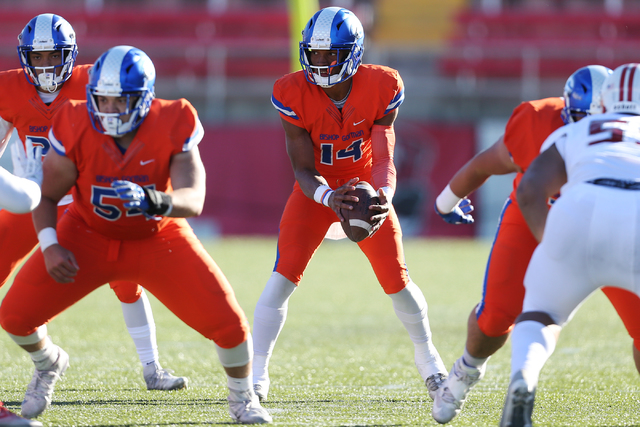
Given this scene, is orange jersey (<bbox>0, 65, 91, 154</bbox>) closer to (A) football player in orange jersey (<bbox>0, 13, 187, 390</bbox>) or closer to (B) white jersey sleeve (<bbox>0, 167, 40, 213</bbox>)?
(A) football player in orange jersey (<bbox>0, 13, 187, 390</bbox>)

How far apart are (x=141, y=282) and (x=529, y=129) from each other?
64.3 inches

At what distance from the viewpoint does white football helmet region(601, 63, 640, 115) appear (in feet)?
9.16

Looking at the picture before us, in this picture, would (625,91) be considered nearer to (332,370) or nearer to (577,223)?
(577,223)

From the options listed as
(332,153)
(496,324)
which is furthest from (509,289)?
(332,153)

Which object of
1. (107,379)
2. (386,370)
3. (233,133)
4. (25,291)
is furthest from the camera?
(233,133)

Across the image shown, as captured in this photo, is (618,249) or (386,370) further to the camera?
(386,370)

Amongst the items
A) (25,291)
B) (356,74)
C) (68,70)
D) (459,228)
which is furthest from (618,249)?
(459,228)

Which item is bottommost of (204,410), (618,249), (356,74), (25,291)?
(204,410)

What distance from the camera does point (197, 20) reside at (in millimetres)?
17375

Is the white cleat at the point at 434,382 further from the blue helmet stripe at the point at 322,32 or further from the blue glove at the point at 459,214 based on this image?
the blue helmet stripe at the point at 322,32

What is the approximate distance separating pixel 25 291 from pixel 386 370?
2202mm

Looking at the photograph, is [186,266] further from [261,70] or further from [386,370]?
[261,70]

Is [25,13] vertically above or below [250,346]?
above

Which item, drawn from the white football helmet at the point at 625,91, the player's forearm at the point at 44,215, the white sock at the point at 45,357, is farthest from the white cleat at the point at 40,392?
the white football helmet at the point at 625,91
